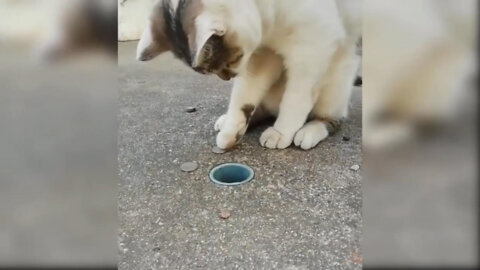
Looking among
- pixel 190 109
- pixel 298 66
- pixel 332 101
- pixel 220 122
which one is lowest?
pixel 190 109

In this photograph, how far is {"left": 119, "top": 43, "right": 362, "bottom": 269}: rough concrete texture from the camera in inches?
41.9

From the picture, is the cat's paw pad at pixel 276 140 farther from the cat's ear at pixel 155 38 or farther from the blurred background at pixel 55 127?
the blurred background at pixel 55 127

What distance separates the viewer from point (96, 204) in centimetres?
39

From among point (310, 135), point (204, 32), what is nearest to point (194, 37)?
point (204, 32)

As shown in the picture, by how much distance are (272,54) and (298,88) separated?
0.49 feet

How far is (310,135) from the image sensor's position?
1588 millimetres

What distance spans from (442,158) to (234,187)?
3.48 ft

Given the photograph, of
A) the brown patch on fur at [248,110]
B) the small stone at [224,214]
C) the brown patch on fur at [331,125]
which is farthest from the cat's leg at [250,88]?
the small stone at [224,214]

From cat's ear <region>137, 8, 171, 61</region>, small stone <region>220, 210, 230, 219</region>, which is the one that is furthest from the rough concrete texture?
cat's ear <region>137, 8, 171, 61</region>

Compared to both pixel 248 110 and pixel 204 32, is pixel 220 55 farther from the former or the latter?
pixel 248 110

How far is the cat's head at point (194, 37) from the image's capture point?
3.95 ft

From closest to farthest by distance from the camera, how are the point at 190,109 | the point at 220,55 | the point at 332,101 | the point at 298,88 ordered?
1. the point at 220,55
2. the point at 298,88
3. the point at 332,101
4. the point at 190,109

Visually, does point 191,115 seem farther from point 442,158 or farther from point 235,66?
point 442,158

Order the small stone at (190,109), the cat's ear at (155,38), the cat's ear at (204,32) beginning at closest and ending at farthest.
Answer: the cat's ear at (204,32) → the cat's ear at (155,38) → the small stone at (190,109)
